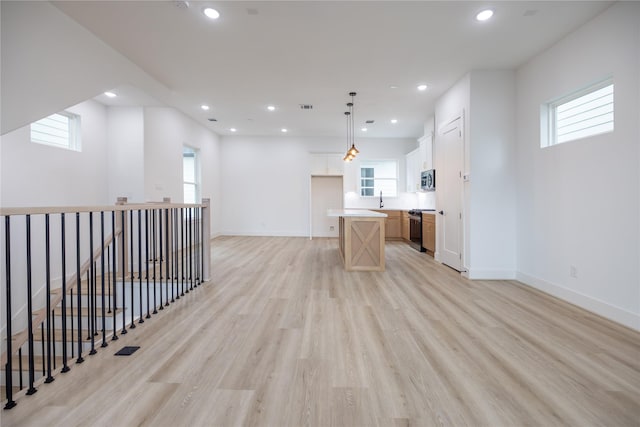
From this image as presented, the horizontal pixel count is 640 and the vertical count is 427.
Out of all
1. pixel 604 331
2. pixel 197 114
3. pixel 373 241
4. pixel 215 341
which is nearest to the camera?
pixel 215 341

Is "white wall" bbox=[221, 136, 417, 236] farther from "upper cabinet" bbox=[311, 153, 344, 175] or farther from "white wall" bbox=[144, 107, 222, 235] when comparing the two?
"white wall" bbox=[144, 107, 222, 235]

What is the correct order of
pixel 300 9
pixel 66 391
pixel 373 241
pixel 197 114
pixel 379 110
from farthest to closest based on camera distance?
1. pixel 197 114
2. pixel 379 110
3. pixel 373 241
4. pixel 300 9
5. pixel 66 391

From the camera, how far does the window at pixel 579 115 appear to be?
2.93 metres

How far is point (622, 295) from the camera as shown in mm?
2670

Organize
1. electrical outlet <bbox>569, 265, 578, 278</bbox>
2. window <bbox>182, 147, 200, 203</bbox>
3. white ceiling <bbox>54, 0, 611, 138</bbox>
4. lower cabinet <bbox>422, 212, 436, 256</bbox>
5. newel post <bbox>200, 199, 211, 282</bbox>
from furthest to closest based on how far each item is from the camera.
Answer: window <bbox>182, 147, 200, 203</bbox> → lower cabinet <bbox>422, 212, 436, 256</bbox> → newel post <bbox>200, 199, 211, 282</bbox> → electrical outlet <bbox>569, 265, 578, 278</bbox> → white ceiling <bbox>54, 0, 611, 138</bbox>

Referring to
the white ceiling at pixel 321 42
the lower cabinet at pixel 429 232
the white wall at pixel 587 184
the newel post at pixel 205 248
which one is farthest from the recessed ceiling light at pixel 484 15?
the newel post at pixel 205 248

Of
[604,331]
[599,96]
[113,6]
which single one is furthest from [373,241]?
[113,6]

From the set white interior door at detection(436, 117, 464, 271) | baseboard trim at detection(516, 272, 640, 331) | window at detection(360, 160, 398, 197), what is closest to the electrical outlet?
baseboard trim at detection(516, 272, 640, 331)

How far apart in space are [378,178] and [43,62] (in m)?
7.36

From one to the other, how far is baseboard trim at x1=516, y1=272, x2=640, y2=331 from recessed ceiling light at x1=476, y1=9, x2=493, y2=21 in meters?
3.01

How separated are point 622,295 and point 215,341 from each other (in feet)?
11.8

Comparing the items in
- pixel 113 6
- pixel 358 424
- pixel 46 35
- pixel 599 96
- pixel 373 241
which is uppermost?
pixel 113 6

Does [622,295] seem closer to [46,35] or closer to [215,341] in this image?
[215,341]

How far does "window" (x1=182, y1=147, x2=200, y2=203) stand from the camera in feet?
23.6
